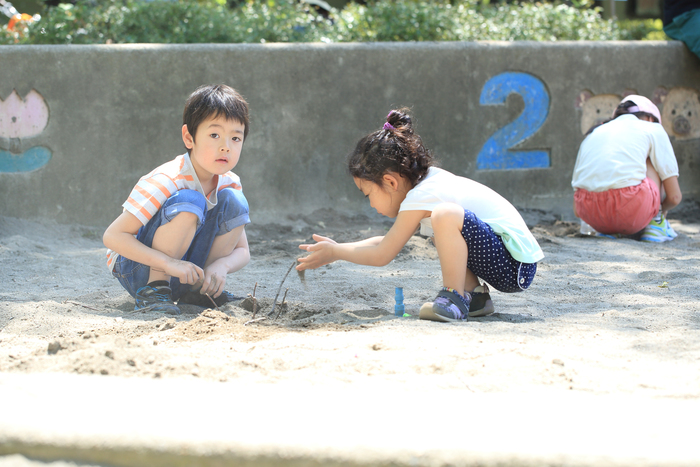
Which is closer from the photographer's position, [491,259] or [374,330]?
[374,330]

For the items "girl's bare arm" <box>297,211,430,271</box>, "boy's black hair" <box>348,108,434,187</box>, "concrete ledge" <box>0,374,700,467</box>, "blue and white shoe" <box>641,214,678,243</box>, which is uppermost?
"boy's black hair" <box>348,108,434,187</box>

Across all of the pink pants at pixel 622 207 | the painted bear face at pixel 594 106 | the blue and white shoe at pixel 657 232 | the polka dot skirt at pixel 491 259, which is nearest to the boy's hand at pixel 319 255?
the polka dot skirt at pixel 491 259

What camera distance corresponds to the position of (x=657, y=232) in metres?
4.46

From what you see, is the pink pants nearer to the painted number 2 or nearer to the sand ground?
the sand ground

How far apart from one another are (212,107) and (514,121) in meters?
3.38

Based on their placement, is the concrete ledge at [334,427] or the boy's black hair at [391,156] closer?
the concrete ledge at [334,427]

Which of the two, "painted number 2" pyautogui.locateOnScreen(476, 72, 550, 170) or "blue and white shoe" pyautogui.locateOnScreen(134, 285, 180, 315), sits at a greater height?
"painted number 2" pyautogui.locateOnScreen(476, 72, 550, 170)

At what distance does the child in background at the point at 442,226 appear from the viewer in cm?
240

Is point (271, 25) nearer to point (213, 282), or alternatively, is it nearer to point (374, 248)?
point (213, 282)

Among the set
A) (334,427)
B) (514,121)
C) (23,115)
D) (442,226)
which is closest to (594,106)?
(514,121)

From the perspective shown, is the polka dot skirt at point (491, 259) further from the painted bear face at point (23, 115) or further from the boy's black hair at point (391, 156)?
the painted bear face at point (23, 115)

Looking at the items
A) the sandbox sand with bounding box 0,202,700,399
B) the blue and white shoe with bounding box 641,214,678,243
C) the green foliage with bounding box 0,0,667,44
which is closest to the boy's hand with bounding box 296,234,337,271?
the sandbox sand with bounding box 0,202,700,399

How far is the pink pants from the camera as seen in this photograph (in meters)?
4.31

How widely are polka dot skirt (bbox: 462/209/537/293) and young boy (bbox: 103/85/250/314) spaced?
3.29ft
